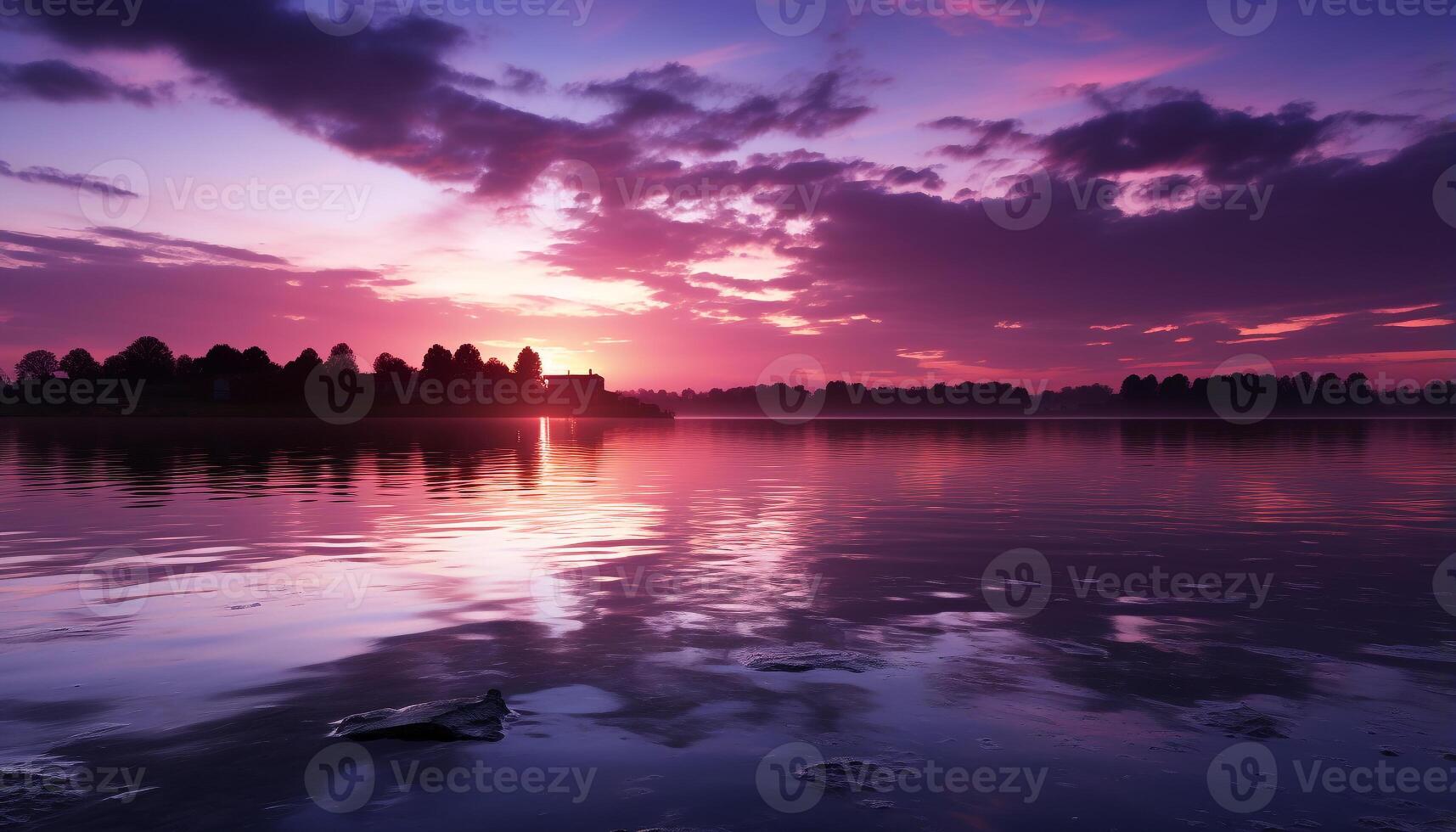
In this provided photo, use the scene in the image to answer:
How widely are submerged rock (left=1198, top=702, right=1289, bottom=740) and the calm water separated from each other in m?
→ 0.07

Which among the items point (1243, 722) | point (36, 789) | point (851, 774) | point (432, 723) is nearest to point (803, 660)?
point (851, 774)

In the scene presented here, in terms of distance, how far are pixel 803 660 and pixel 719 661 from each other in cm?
115

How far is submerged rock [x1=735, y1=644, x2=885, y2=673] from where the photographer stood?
10.9 metres

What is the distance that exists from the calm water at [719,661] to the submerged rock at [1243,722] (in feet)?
0.23

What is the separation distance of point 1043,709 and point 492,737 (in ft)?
19.6

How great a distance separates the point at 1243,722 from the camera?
888cm

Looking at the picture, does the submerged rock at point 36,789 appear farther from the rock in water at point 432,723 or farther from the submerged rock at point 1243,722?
the submerged rock at point 1243,722

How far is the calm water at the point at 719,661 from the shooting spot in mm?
7117

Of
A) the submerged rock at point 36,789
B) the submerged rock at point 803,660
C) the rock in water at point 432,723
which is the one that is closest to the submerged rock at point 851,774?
the submerged rock at point 803,660

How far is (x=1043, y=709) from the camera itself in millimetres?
9211

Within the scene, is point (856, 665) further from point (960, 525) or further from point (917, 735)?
point (960, 525)

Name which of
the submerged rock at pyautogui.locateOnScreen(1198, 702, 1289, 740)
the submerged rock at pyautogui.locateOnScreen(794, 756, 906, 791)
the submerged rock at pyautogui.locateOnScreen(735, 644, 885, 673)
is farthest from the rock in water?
the submerged rock at pyautogui.locateOnScreen(1198, 702, 1289, 740)

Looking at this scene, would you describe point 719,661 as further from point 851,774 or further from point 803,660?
point 851,774

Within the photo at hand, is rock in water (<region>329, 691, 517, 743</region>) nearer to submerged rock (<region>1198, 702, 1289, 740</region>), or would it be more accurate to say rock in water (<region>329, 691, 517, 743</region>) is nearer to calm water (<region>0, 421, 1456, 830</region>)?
calm water (<region>0, 421, 1456, 830</region>)
